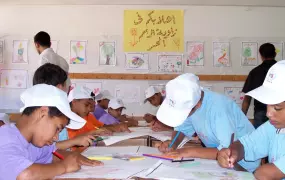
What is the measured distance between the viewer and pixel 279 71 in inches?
56.4

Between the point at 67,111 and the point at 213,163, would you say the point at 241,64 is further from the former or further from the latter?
the point at 67,111

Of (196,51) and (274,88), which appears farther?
(196,51)

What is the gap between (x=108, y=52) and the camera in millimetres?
4754

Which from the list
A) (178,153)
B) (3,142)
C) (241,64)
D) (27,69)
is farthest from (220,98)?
(27,69)

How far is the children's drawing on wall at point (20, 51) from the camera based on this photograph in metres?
4.77

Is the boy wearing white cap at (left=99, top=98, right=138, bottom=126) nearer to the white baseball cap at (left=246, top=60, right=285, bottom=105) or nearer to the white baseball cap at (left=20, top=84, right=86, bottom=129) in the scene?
the white baseball cap at (left=20, top=84, right=86, bottom=129)

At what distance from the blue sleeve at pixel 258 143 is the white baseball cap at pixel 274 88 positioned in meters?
0.27

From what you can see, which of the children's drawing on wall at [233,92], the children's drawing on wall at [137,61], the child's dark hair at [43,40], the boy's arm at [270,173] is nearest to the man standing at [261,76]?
the children's drawing on wall at [233,92]

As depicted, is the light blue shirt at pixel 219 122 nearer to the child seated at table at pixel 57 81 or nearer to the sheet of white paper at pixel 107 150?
the sheet of white paper at pixel 107 150

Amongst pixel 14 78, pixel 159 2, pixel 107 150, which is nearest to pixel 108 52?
pixel 159 2

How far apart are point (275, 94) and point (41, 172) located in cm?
92

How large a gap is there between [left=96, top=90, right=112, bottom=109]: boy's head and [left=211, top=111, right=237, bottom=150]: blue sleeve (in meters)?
2.83

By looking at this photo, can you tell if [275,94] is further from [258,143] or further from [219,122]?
[219,122]

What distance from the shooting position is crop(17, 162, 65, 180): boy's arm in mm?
1338
